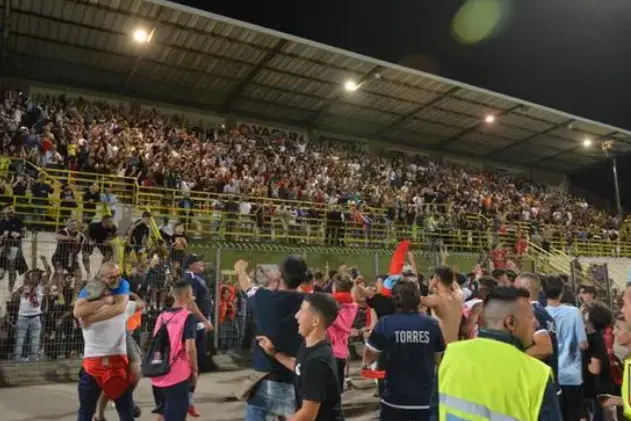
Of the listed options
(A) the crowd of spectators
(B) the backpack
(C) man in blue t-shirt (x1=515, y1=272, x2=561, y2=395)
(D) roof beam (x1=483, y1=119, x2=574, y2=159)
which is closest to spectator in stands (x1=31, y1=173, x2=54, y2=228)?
(A) the crowd of spectators

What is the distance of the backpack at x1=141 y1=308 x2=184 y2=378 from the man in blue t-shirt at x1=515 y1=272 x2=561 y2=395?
328cm

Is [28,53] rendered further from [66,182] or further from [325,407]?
[325,407]

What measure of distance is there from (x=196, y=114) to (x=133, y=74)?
3.69m

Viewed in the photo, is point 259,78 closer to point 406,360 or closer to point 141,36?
point 141,36

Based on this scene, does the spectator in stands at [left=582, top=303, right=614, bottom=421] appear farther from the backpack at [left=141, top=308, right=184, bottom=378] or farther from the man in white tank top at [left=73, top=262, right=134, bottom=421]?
the man in white tank top at [left=73, top=262, right=134, bottom=421]

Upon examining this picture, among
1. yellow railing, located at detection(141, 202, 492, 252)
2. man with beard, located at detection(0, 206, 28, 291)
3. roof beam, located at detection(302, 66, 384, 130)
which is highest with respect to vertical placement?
roof beam, located at detection(302, 66, 384, 130)

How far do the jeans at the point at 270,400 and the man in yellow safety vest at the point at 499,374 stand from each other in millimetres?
1630

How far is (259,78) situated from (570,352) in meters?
18.9

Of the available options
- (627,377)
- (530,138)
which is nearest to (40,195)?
(627,377)

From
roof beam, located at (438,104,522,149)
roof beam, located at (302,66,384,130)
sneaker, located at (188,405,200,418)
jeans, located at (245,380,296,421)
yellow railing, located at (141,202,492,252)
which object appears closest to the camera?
jeans, located at (245,380,296,421)

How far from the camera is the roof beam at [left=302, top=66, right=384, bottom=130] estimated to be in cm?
2245

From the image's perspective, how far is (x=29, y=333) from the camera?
29.7 ft

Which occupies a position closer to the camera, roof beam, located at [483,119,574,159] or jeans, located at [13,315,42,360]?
jeans, located at [13,315,42,360]

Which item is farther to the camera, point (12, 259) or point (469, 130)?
point (469, 130)
